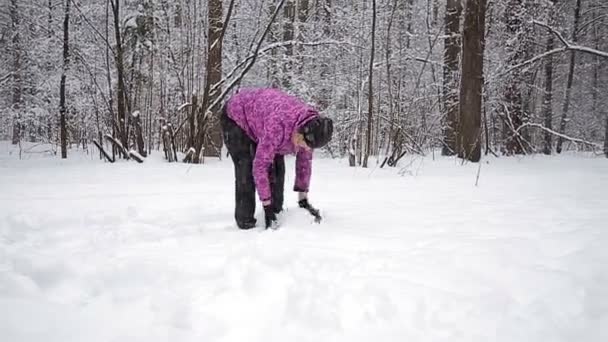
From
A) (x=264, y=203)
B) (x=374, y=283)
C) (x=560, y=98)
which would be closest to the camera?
(x=374, y=283)

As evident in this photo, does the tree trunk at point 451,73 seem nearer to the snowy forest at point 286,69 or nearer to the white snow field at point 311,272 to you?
the snowy forest at point 286,69

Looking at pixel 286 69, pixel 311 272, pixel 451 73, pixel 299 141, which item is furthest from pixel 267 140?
pixel 286 69

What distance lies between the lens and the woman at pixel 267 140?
313 cm

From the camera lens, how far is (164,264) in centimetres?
252

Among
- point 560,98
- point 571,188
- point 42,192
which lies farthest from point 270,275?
point 560,98

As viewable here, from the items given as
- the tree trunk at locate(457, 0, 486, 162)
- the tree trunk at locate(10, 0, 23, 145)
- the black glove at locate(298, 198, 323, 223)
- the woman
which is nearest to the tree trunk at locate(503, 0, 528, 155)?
the tree trunk at locate(457, 0, 486, 162)

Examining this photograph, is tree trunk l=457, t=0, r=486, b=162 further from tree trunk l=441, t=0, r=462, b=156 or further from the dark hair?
the dark hair

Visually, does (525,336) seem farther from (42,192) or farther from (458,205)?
(42,192)

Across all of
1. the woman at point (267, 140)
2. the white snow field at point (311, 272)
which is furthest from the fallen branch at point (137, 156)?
the woman at point (267, 140)

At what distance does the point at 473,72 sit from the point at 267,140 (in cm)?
681

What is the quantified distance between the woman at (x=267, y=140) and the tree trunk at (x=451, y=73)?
26.9 ft

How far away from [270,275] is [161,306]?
1.87 feet

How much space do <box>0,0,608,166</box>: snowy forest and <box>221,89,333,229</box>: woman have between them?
4278 millimetres

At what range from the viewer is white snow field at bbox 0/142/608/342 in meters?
1.85
